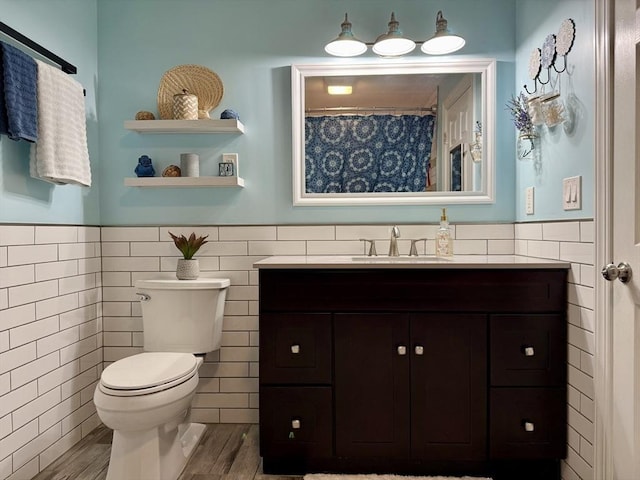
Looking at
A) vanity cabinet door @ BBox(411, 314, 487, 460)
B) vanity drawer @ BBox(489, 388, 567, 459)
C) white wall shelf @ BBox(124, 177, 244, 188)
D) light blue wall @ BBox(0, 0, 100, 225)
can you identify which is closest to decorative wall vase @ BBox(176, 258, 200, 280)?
white wall shelf @ BBox(124, 177, 244, 188)

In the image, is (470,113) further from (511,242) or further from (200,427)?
(200,427)

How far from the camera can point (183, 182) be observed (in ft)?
7.28

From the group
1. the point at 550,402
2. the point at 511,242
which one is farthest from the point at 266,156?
the point at 550,402

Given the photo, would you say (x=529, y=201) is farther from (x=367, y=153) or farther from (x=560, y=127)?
(x=367, y=153)

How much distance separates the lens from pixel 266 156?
232cm

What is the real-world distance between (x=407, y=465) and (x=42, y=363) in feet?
5.50

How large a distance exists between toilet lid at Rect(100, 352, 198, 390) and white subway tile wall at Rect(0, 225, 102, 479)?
14.3 inches

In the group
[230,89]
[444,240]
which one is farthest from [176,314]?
[444,240]

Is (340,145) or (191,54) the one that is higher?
(191,54)

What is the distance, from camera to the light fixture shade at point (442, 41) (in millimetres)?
2090

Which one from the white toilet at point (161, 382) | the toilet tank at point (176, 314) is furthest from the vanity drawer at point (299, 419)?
the toilet tank at point (176, 314)

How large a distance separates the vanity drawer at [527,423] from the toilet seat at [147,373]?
1301 millimetres

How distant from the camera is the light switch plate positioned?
162cm

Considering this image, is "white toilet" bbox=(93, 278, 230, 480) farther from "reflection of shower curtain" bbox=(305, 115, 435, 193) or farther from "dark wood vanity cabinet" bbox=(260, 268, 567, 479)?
"reflection of shower curtain" bbox=(305, 115, 435, 193)
